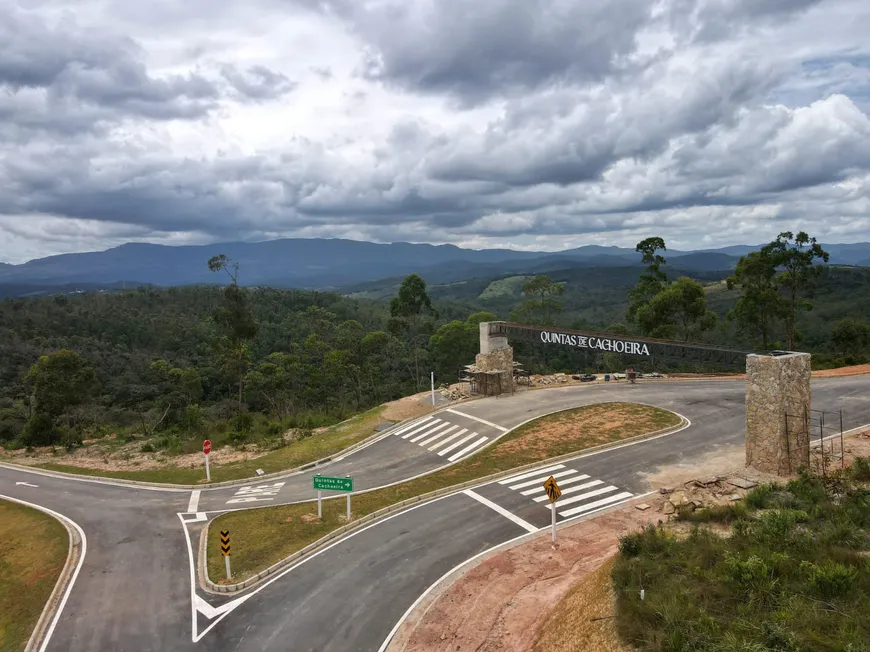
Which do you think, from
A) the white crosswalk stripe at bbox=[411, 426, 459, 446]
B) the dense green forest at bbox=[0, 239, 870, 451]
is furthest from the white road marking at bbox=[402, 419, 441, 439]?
the dense green forest at bbox=[0, 239, 870, 451]

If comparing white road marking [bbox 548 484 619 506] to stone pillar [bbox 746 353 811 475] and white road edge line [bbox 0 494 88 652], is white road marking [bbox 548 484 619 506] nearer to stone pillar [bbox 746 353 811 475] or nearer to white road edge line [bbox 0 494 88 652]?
stone pillar [bbox 746 353 811 475]

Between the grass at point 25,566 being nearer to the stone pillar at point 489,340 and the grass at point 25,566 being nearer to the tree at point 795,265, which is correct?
the stone pillar at point 489,340

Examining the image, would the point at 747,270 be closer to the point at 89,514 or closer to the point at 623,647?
the point at 623,647

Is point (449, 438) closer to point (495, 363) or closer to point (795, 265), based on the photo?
point (495, 363)

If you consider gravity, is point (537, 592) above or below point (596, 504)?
above

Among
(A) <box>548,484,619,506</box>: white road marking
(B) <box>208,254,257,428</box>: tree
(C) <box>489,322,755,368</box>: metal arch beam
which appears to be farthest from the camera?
(B) <box>208,254,257,428</box>: tree

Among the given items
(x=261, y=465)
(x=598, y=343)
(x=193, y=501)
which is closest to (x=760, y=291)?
(x=598, y=343)

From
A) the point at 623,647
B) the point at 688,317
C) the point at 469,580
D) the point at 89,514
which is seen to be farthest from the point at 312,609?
the point at 688,317
